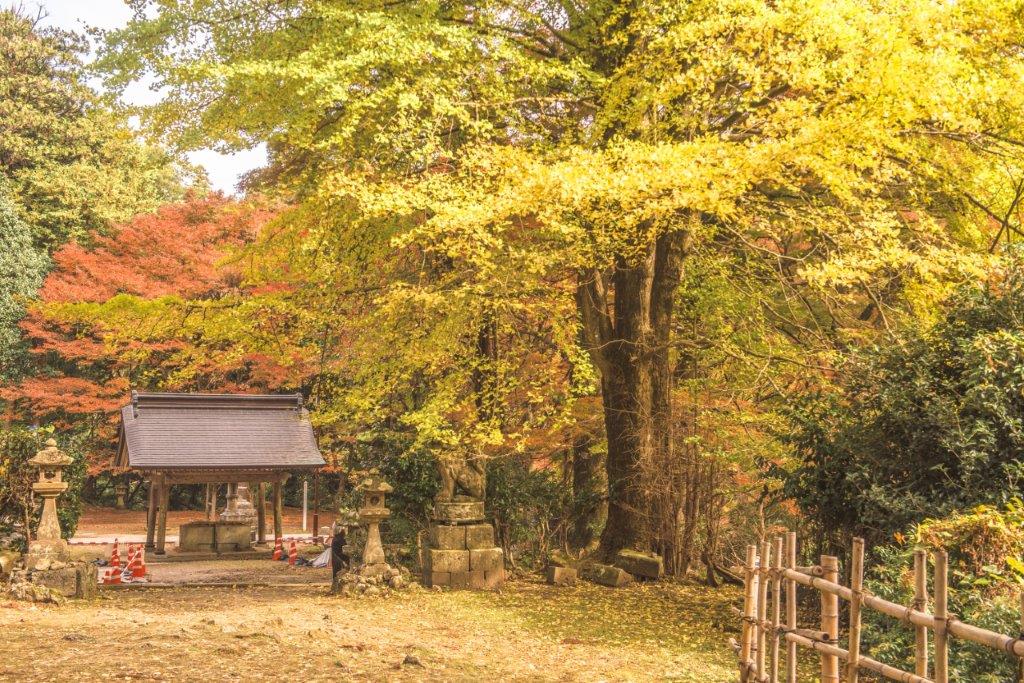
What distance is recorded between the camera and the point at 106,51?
37.5ft

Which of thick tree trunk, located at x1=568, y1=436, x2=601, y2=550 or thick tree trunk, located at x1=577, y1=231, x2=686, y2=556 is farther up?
thick tree trunk, located at x1=577, y1=231, x2=686, y2=556

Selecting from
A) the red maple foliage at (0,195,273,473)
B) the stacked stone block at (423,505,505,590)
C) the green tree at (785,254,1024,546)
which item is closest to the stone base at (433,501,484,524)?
the stacked stone block at (423,505,505,590)

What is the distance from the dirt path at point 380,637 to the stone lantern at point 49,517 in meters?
0.76

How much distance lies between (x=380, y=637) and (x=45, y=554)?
4.77 m

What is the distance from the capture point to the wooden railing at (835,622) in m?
4.04

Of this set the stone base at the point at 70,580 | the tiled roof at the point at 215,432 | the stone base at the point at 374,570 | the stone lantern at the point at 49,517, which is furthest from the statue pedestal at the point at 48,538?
the tiled roof at the point at 215,432

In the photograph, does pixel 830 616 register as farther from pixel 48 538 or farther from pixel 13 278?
pixel 13 278

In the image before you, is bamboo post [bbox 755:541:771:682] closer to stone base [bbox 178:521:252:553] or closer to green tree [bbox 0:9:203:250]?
stone base [bbox 178:521:252:553]

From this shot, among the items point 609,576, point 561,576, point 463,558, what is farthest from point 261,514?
point 609,576

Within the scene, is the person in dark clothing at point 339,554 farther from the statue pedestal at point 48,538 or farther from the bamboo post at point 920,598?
the bamboo post at point 920,598

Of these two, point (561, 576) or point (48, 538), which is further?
point (561, 576)

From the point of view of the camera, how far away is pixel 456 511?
12.5 meters

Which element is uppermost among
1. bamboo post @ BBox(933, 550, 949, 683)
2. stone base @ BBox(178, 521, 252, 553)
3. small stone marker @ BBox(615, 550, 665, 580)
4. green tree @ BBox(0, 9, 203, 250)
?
green tree @ BBox(0, 9, 203, 250)

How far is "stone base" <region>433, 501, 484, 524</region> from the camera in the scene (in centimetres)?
1251
